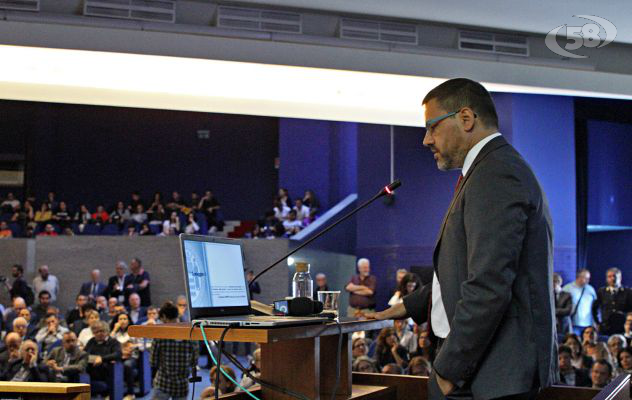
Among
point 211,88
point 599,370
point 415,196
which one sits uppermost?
point 211,88

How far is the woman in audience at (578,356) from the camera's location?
6512 mm

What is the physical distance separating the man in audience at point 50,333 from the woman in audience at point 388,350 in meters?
3.18

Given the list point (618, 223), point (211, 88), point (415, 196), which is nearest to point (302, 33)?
point (211, 88)

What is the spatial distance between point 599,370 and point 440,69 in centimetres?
307

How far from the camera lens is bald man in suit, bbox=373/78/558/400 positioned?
175 centimetres

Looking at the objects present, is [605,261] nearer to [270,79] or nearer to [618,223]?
[618,223]

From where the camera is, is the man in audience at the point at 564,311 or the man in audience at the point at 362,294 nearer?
the man in audience at the point at 564,311

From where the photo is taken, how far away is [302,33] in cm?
694

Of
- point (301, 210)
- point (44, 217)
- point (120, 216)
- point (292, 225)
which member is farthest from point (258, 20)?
point (44, 217)

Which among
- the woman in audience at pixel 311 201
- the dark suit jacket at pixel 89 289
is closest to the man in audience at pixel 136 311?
the dark suit jacket at pixel 89 289

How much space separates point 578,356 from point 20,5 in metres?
5.41

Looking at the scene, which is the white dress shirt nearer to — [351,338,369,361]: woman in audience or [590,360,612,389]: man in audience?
[590,360,612,389]: man in audience

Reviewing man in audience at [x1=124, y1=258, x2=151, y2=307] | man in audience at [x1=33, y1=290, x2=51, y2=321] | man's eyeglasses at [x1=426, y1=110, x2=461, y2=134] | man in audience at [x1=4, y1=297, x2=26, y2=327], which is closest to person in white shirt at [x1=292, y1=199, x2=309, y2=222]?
man in audience at [x1=124, y1=258, x2=151, y2=307]

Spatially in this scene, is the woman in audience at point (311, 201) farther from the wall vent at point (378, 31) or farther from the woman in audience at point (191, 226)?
the wall vent at point (378, 31)
